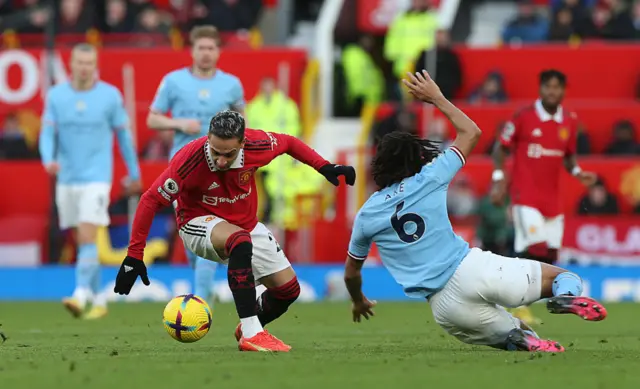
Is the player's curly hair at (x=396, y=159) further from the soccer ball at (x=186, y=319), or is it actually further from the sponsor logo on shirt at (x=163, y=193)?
the soccer ball at (x=186, y=319)

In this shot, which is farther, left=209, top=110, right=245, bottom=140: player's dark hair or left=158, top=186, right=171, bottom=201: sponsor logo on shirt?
left=158, top=186, right=171, bottom=201: sponsor logo on shirt

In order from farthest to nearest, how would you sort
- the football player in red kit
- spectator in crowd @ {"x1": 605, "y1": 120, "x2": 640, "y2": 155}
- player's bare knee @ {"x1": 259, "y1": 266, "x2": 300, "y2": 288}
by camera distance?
spectator in crowd @ {"x1": 605, "y1": 120, "x2": 640, "y2": 155}
player's bare knee @ {"x1": 259, "y1": 266, "x2": 300, "y2": 288}
the football player in red kit

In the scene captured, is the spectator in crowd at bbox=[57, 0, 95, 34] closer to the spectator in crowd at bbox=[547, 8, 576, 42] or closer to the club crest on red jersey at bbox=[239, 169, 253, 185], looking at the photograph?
the spectator in crowd at bbox=[547, 8, 576, 42]

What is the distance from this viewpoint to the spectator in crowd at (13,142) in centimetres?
1980

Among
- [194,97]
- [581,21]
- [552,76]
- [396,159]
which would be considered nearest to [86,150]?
[194,97]

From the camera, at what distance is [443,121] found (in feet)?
65.0

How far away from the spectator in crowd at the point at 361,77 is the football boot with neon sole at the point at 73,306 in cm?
952

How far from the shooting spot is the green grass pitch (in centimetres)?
676

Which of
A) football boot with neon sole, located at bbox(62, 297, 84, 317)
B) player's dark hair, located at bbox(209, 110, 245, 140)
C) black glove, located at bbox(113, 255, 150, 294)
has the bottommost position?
football boot with neon sole, located at bbox(62, 297, 84, 317)

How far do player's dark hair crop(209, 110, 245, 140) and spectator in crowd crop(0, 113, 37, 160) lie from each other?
11890 millimetres

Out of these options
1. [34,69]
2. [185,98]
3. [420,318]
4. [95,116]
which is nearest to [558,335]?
[420,318]

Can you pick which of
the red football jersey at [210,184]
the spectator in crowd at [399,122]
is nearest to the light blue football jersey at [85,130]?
the red football jersey at [210,184]

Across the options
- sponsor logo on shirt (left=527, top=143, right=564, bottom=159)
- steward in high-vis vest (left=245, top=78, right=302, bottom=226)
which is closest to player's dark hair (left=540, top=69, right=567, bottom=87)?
sponsor logo on shirt (left=527, top=143, right=564, bottom=159)

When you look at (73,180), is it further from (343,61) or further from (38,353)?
(343,61)
